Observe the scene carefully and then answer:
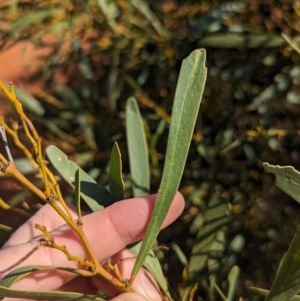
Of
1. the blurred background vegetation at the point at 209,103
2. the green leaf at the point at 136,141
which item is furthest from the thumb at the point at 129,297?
the blurred background vegetation at the point at 209,103

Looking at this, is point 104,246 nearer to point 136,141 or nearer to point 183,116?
point 136,141

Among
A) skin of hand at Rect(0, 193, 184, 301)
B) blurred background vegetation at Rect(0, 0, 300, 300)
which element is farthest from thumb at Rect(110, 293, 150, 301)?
blurred background vegetation at Rect(0, 0, 300, 300)

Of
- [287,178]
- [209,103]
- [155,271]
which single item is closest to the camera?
[287,178]

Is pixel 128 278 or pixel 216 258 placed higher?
pixel 128 278

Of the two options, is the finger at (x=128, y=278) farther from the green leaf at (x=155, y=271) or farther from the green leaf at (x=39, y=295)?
the green leaf at (x=39, y=295)

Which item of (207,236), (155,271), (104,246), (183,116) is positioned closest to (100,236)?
(104,246)

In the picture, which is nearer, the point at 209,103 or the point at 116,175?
the point at 116,175

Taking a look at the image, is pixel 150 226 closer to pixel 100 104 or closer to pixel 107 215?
pixel 107 215
